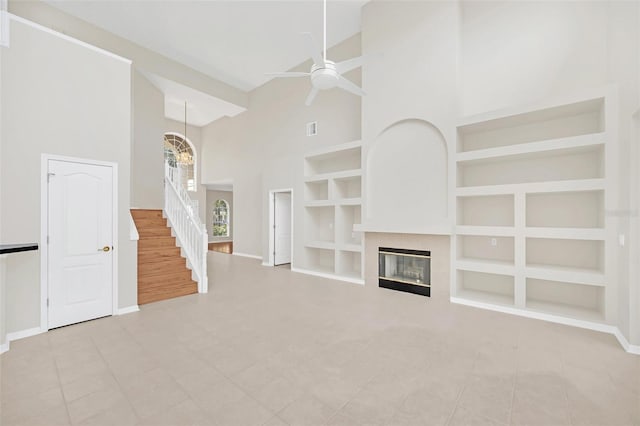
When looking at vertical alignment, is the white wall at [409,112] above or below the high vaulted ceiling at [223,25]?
below

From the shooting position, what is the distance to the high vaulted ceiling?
6223 millimetres

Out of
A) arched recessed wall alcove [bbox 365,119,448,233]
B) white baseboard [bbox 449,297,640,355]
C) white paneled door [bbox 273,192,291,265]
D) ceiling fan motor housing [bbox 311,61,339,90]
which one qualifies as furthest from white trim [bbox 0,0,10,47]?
white baseboard [bbox 449,297,640,355]

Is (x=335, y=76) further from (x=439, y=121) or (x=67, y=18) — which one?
(x=67, y=18)

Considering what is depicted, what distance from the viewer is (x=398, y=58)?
5.45 meters

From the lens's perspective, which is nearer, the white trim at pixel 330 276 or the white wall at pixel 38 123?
the white wall at pixel 38 123

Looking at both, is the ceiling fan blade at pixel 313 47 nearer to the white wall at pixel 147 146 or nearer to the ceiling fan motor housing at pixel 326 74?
the ceiling fan motor housing at pixel 326 74

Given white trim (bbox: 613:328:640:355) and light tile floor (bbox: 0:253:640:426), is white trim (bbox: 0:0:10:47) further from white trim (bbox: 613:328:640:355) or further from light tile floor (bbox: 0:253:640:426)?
white trim (bbox: 613:328:640:355)

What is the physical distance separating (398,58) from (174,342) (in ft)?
20.3

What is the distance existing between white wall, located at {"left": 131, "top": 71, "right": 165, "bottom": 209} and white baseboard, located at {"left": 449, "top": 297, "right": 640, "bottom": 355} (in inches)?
334

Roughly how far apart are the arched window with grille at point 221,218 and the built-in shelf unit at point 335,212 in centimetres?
864

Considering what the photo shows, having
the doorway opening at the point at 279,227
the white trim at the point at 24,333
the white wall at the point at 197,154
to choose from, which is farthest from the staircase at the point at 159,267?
the white wall at the point at 197,154

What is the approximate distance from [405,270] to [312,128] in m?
5.01

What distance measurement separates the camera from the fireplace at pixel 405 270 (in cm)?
522

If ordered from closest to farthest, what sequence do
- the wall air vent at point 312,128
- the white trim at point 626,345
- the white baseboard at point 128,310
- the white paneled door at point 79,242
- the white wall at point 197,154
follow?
1. the white trim at point 626,345
2. the white paneled door at point 79,242
3. the white baseboard at point 128,310
4. the wall air vent at point 312,128
5. the white wall at point 197,154
